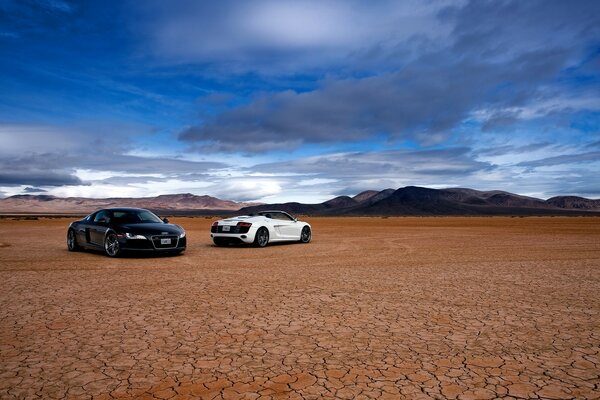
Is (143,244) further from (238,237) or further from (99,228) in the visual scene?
(238,237)

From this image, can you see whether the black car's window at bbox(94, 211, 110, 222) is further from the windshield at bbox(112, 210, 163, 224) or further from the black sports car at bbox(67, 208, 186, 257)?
the windshield at bbox(112, 210, 163, 224)

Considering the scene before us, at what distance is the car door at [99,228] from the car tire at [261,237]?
490 cm

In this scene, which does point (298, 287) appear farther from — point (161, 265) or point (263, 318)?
point (161, 265)

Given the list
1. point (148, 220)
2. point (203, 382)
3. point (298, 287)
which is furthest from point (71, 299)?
point (148, 220)

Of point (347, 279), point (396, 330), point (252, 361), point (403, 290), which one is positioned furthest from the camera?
point (347, 279)

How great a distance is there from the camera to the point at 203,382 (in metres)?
3.96

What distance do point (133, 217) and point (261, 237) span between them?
4425 mm

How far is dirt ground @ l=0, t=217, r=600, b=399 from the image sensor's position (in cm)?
392

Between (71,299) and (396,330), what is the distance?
505cm

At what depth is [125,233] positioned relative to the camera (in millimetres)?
12578

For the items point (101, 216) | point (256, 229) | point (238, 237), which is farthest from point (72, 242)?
point (256, 229)

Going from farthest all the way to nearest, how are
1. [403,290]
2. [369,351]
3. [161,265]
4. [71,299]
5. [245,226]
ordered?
[245,226]
[161,265]
[403,290]
[71,299]
[369,351]

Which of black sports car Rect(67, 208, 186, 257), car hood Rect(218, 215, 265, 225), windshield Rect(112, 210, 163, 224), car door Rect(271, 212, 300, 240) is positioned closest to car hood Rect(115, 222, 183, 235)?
black sports car Rect(67, 208, 186, 257)

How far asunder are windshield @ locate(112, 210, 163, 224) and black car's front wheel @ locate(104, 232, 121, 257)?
1.93 feet
